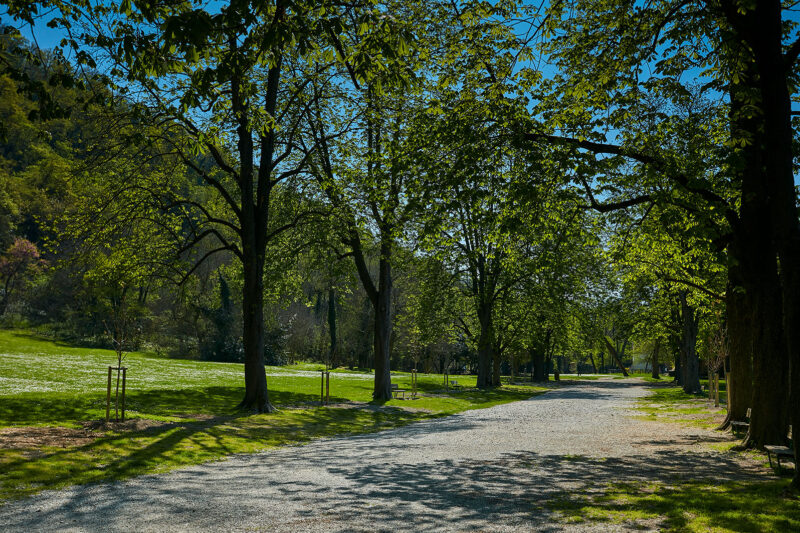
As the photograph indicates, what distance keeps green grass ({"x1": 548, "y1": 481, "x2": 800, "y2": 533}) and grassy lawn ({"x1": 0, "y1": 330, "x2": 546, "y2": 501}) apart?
699 cm

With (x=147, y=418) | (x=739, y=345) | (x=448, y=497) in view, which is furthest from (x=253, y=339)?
(x=739, y=345)

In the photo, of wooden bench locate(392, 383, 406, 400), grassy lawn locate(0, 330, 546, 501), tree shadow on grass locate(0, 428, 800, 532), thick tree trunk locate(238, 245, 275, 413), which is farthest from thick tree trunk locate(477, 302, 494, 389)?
tree shadow on grass locate(0, 428, 800, 532)

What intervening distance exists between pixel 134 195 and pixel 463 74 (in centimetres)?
1099

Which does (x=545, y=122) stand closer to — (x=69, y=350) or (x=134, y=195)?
(x=134, y=195)

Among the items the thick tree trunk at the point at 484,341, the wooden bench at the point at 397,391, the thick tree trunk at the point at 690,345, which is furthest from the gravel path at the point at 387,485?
the thick tree trunk at the point at 484,341

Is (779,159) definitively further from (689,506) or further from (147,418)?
(147,418)

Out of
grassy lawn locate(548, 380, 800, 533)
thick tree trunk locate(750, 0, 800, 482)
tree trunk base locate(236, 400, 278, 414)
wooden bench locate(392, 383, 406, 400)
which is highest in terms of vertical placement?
thick tree trunk locate(750, 0, 800, 482)

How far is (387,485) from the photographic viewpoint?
8.35m

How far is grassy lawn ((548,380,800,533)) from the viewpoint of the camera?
610 cm

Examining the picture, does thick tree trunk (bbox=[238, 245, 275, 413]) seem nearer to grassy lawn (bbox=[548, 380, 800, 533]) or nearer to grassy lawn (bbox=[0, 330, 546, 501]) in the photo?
grassy lawn (bbox=[0, 330, 546, 501])

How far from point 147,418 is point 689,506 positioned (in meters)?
12.7

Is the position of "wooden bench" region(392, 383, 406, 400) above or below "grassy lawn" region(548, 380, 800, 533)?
below

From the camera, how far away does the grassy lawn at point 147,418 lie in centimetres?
934

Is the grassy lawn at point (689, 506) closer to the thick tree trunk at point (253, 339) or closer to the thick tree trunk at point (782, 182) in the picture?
the thick tree trunk at point (782, 182)
